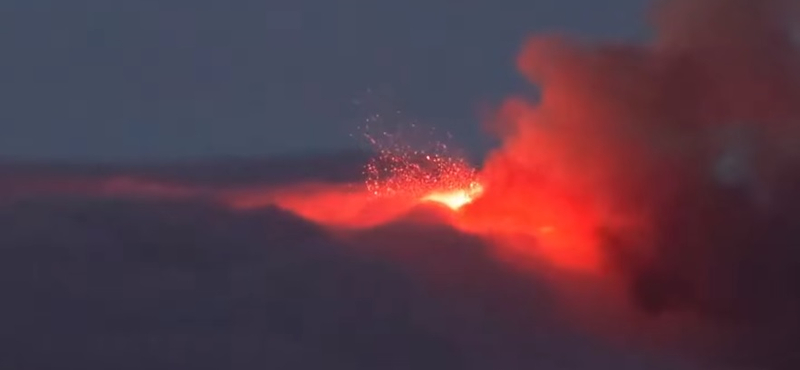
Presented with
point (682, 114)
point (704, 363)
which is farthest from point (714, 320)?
point (682, 114)

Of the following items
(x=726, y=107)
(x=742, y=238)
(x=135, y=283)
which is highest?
(x=726, y=107)

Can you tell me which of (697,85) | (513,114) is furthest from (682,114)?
(513,114)

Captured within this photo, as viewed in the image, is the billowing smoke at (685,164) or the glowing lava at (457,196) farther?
the glowing lava at (457,196)

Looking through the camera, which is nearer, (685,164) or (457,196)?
(685,164)

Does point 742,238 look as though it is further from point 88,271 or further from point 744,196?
point 88,271

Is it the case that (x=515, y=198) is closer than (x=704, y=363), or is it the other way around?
(x=704, y=363)

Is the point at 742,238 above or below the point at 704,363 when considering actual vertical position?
above

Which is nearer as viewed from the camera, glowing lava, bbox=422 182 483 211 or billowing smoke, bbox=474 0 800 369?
billowing smoke, bbox=474 0 800 369
